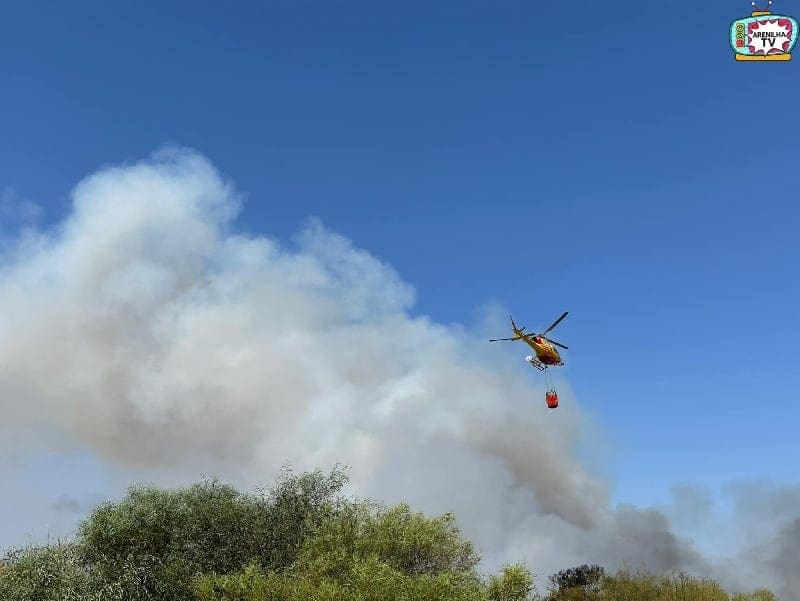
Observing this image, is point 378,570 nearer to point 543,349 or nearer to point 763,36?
point 543,349

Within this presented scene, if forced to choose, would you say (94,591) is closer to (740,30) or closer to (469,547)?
(469,547)

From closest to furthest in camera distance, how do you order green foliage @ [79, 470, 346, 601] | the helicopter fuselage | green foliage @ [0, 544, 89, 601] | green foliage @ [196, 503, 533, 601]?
green foliage @ [196, 503, 533, 601] < green foliage @ [0, 544, 89, 601] < green foliage @ [79, 470, 346, 601] < the helicopter fuselage

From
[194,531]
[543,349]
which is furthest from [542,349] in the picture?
[194,531]

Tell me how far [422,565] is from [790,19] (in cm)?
4978

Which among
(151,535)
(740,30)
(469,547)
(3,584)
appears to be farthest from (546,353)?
(3,584)

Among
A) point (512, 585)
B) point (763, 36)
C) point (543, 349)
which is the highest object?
point (763, 36)

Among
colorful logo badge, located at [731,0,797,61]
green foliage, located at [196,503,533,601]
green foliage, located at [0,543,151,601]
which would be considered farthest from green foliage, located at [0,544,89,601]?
colorful logo badge, located at [731,0,797,61]

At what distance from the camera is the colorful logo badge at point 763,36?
168 ft

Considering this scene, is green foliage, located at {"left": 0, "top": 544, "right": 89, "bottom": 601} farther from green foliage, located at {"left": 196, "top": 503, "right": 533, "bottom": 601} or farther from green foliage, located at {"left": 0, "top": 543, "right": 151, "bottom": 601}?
green foliage, located at {"left": 196, "top": 503, "right": 533, "bottom": 601}

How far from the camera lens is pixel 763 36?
51.8 m

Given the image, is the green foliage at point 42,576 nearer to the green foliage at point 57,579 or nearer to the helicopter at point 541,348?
the green foliage at point 57,579

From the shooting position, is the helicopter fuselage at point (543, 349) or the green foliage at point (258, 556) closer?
the green foliage at point (258, 556)

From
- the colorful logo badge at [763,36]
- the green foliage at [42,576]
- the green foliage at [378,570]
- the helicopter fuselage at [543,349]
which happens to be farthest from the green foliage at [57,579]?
the colorful logo badge at [763,36]

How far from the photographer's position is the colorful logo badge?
51.3 metres
